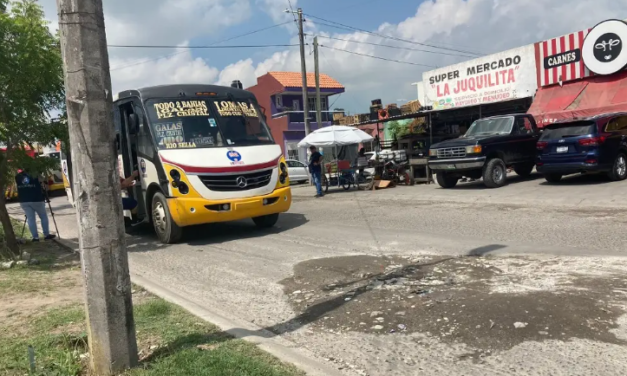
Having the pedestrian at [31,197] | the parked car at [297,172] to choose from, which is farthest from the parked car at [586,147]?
the parked car at [297,172]

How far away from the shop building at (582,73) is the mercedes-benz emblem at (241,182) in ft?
43.0

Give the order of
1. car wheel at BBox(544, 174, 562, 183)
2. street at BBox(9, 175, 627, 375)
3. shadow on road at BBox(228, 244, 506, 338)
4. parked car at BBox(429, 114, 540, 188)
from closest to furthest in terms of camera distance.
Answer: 1. street at BBox(9, 175, 627, 375)
2. shadow on road at BBox(228, 244, 506, 338)
3. parked car at BBox(429, 114, 540, 188)
4. car wheel at BBox(544, 174, 562, 183)

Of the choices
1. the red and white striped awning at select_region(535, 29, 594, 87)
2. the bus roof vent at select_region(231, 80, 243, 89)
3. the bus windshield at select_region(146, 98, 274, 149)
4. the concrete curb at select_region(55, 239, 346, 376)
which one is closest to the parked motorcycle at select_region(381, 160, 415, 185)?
the red and white striped awning at select_region(535, 29, 594, 87)

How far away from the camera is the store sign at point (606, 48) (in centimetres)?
1731

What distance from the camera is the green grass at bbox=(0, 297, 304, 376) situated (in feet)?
11.8

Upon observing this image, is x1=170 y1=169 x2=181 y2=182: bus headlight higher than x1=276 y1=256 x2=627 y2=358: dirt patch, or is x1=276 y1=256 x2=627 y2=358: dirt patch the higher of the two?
x1=170 y1=169 x2=181 y2=182: bus headlight

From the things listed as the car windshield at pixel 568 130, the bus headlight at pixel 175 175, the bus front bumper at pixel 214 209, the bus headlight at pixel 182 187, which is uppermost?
the car windshield at pixel 568 130

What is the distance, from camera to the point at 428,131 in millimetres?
20625

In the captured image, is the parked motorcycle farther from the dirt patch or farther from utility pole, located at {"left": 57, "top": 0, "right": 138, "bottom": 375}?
utility pole, located at {"left": 57, "top": 0, "right": 138, "bottom": 375}

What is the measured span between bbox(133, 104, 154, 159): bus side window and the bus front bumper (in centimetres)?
111

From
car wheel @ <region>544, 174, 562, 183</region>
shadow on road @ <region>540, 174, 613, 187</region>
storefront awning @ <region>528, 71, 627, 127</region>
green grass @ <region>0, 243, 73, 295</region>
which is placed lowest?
green grass @ <region>0, 243, 73, 295</region>

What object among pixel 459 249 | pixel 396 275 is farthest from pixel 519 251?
pixel 396 275

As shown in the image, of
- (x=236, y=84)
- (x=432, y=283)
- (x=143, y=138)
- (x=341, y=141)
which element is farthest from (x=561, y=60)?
(x=432, y=283)

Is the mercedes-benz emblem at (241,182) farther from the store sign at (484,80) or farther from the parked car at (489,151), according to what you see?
the store sign at (484,80)
